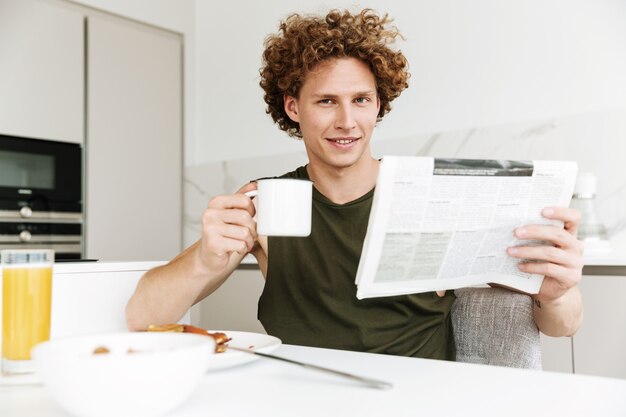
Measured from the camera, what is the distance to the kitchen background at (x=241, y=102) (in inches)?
86.4

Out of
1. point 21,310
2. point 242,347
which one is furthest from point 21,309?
point 242,347

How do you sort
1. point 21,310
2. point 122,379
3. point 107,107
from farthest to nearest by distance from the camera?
1. point 107,107
2. point 21,310
3. point 122,379

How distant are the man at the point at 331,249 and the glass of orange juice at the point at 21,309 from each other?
307mm

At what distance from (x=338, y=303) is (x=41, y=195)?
81.2 inches

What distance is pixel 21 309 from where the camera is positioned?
782 millimetres

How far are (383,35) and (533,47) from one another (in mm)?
1066

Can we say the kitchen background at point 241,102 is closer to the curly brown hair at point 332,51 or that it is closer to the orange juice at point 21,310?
the curly brown hair at point 332,51

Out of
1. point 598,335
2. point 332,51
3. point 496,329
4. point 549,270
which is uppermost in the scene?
point 332,51

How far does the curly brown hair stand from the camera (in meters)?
1.49

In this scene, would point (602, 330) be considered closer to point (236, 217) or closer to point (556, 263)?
point (556, 263)

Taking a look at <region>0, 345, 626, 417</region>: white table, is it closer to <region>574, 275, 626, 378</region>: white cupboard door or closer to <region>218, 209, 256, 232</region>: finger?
<region>218, 209, 256, 232</region>: finger

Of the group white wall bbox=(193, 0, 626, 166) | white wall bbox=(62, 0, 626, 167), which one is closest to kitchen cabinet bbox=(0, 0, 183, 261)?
white wall bbox=(62, 0, 626, 167)

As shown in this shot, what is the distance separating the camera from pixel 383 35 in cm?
156

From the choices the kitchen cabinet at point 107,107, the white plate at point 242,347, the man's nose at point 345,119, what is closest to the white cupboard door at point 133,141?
the kitchen cabinet at point 107,107
